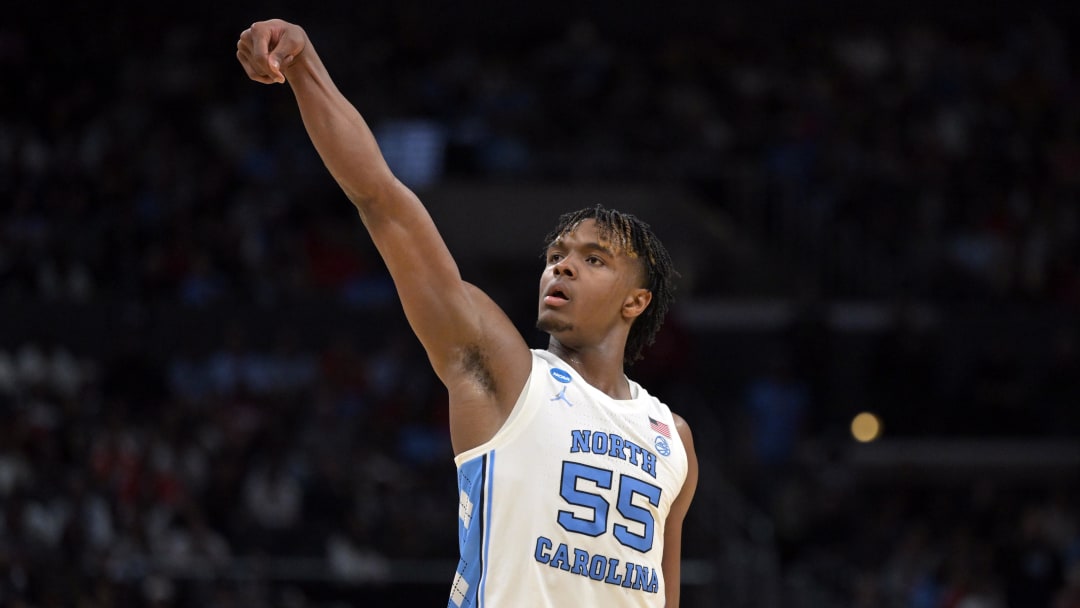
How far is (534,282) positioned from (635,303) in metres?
15.2

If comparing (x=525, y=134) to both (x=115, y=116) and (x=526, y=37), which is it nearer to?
(x=526, y=37)

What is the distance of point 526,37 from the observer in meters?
22.5

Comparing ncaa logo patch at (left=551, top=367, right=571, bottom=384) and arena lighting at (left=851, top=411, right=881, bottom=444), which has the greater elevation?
arena lighting at (left=851, top=411, right=881, bottom=444)

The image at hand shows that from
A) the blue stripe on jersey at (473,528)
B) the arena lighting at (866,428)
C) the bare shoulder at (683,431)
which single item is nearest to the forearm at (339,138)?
the blue stripe on jersey at (473,528)

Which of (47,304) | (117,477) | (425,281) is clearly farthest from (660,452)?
(47,304)

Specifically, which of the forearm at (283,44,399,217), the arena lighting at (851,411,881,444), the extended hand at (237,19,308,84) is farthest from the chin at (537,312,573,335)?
the arena lighting at (851,411,881,444)

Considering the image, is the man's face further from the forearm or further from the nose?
the forearm

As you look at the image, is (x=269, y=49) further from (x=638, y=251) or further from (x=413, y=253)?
(x=638, y=251)

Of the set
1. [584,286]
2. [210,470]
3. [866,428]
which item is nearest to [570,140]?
[866,428]

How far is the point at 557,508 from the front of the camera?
4.70 meters

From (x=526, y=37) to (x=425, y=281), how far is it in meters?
18.4

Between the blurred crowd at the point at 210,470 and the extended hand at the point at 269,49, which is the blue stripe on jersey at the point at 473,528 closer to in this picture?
the extended hand at the point at 269,49

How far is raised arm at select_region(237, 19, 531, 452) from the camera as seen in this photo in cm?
441

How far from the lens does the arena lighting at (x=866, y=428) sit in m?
16.2
